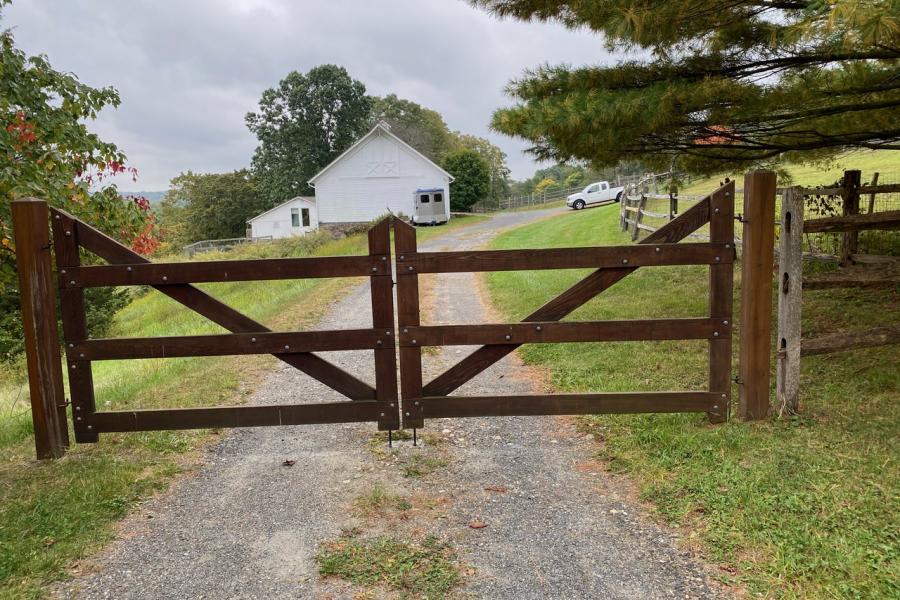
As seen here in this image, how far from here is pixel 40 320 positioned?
4.70 meters

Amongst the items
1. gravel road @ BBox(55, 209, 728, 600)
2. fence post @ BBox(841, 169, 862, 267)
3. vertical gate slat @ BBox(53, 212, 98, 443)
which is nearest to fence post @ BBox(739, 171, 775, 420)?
gravel road @ BBox(55, 209, 728, 600)

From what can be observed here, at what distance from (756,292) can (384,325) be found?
270 centimetres

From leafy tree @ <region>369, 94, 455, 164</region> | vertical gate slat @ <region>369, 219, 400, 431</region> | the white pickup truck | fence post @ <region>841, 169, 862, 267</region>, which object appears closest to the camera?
vertical gate slat @ <region>369, 219, 400, 431</region>

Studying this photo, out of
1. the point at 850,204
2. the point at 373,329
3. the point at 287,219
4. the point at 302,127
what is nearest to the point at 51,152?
the point at 373,329

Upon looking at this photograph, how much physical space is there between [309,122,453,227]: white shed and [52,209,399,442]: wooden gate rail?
129 feet

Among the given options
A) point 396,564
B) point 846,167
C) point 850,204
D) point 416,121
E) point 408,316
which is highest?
point 416,121

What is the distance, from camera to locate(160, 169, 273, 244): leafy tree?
62.8 m

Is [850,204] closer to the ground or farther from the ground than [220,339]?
farther from the ground

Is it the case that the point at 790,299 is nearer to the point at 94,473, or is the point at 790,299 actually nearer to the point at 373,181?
the point at 94,473

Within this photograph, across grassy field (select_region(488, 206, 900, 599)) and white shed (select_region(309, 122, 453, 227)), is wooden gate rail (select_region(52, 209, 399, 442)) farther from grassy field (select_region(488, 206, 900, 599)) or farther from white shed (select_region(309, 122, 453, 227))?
white shed (select_region(309, 122, 453, 227))

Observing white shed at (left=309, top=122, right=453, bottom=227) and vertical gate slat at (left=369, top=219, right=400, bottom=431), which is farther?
white shed at (left=309, top=122, right=453, bottom=227)

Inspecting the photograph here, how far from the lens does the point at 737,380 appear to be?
489cm

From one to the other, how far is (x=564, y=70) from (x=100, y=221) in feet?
18.9

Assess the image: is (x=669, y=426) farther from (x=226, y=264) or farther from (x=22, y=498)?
(x=22, y=498)
